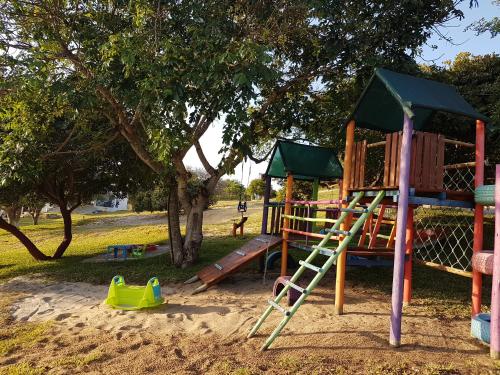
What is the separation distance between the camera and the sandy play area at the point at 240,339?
4.47 meters

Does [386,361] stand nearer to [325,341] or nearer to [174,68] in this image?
[325,341]

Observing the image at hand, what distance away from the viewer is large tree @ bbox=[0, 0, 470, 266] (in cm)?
724

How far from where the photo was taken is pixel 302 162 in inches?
375

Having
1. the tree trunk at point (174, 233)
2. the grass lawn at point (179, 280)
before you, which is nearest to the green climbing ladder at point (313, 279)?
the grass lawn at point (179, 280)

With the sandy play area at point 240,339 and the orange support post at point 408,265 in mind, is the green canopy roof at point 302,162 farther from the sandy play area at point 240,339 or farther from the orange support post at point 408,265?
the sandy play area at point 240,339

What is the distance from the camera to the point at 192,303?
292 inches

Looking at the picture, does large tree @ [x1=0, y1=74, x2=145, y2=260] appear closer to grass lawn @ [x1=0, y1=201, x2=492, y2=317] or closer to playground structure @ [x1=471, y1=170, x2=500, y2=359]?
grass lawn @ [x1=0, y1=201, x2=492, y2=317]

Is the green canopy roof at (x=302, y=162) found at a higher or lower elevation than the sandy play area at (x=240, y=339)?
higher

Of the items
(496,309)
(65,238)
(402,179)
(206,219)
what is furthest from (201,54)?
(206,219)

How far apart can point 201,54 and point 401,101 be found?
154 inches

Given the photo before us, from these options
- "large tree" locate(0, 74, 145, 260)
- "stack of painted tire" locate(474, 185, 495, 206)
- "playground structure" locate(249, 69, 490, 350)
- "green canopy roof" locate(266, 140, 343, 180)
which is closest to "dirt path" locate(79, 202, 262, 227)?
"large tree" locate(0, 74, 145, 260)

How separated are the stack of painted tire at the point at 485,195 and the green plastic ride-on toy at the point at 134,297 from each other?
5.34 metres

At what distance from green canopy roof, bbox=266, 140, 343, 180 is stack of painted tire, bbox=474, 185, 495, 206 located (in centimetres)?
416

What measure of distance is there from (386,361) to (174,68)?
6.00 m
